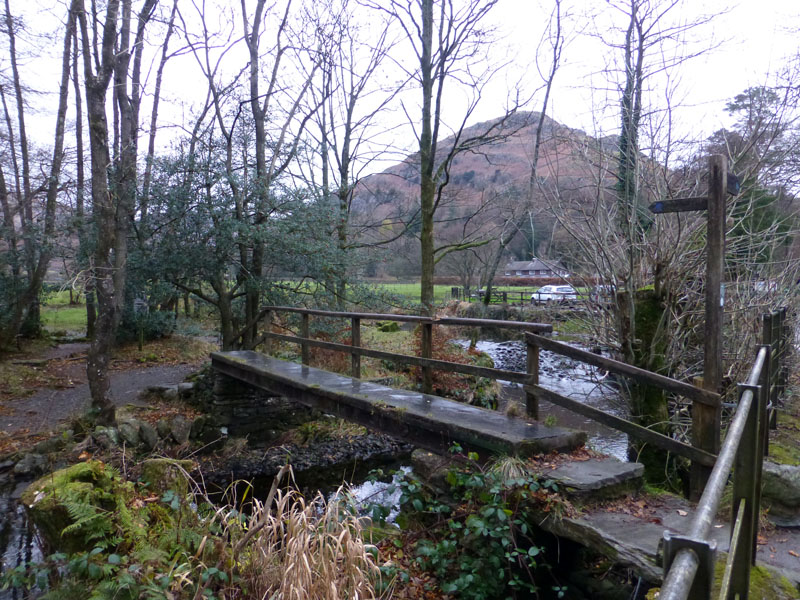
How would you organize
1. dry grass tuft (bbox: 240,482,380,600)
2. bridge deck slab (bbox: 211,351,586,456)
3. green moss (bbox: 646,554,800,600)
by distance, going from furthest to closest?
bridge deck slab (bbox: 211,351,586,456)
dry grass tuft (bbox: 240,482,380,600)
green moss (bbox: 646,554,800,600)

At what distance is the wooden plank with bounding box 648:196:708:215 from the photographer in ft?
14.3

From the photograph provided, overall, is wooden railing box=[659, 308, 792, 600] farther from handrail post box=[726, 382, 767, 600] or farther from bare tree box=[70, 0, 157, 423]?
bare tree box=[70, 0, 157, 423]

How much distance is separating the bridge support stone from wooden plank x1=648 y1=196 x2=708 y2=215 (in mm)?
8153

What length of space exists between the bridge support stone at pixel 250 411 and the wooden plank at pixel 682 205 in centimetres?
815

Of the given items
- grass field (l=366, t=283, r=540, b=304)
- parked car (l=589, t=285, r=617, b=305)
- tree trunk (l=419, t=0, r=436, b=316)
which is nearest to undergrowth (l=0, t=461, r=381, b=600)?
parked car (l=589, t=285, r=617, b=305)

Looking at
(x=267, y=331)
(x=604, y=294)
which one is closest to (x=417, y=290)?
(x=267, y=331)

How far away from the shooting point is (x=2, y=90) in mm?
13336

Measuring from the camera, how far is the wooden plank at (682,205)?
4.34 metres

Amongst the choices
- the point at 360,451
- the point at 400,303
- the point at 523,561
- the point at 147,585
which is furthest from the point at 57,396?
the point at 523,561

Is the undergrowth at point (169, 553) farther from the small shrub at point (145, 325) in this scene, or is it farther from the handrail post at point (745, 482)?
the small shrub at point (145, 325)

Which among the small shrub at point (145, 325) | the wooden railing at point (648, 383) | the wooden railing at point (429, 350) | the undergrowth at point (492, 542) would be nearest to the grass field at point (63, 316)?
the small shrub at point (145, 325)

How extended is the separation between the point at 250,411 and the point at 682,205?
8538mm

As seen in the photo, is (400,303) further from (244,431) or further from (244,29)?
(244,29)

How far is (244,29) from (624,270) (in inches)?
429
